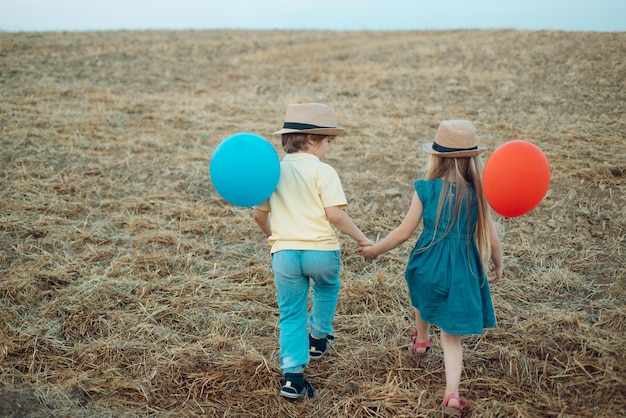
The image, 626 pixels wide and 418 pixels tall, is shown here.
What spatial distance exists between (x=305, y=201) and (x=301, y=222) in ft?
0.39

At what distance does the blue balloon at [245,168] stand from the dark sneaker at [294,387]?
104 cm

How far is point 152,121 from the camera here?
30.4ft

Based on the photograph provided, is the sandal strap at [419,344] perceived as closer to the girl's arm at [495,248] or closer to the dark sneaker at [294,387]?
the girl's arm at [495,248]

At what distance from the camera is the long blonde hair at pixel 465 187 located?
287 centimetres

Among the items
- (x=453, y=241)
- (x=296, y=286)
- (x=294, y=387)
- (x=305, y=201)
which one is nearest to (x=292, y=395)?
(x=294, y=387)

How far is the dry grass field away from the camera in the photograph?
320 cm

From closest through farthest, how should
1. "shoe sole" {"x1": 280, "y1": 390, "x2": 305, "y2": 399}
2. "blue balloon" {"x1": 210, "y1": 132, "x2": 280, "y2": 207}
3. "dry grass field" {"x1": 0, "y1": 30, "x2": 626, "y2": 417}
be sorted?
"blue balloon" {"x1": 210, "y1": 132, "x2": 280, "y2": 207} < "shoe sole" {"x1": 280, "y1": 390, "x2": 305, "y2": 399} < "dry grass field" {"x1": 0, "y1": 30, "x2": 626, "y2": 417}

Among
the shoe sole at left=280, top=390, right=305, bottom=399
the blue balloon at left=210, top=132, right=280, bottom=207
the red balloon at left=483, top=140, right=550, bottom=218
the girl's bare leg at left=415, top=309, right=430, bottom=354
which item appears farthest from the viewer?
the girl's bare leg at left=415, top=309, right=430, bottom=354

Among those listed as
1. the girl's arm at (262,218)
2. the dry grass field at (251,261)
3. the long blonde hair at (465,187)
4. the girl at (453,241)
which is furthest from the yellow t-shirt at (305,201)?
the dry grass field at (251,261)

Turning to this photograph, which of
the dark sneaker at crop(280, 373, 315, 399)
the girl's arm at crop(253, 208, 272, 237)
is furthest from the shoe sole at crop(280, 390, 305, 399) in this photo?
the girl's arm at crop(253, 208, 272, 237)

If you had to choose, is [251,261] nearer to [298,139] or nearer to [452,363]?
[298,139]

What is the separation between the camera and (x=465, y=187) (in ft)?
9.50

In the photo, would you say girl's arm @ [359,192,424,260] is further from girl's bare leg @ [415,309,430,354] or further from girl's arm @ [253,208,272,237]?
girl's arm @ [253,208,272,237]

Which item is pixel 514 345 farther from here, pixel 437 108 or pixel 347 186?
pixel 437 108
